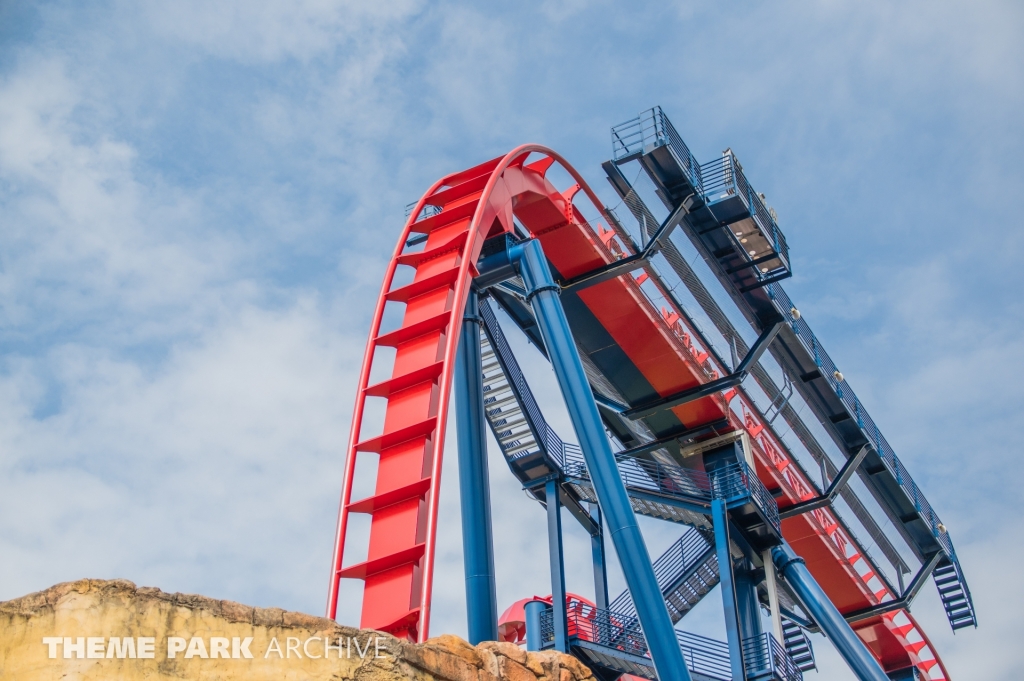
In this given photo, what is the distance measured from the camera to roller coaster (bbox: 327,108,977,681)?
55.4 feet

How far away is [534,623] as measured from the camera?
20484mm

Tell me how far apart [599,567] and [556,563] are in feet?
5.65

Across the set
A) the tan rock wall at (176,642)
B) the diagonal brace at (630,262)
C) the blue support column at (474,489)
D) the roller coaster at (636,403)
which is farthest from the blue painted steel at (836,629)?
the tan rock wall at (176,642)

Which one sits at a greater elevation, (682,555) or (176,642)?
(682,555)

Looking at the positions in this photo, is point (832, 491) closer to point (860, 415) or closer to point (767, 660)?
point (860, 415)

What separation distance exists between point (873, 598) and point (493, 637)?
13.2 m

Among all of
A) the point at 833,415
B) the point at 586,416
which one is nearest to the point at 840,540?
the point at 833,415

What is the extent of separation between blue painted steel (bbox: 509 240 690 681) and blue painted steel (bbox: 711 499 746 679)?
3656 mm

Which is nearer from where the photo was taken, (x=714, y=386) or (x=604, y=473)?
(x=604, y=473)

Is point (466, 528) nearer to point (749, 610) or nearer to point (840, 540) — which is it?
point (749, 610)

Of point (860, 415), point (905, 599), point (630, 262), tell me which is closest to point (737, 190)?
point (630, 262)

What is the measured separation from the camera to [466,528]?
17.3 metres

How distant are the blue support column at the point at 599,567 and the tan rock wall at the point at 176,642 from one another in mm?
13064

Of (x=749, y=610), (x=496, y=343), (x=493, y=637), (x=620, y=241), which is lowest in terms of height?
(x=493, y=637)
